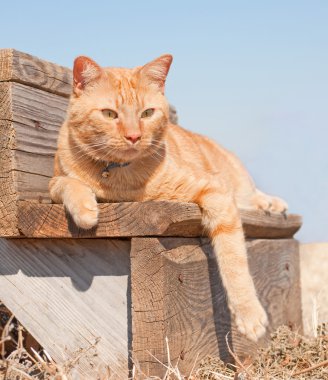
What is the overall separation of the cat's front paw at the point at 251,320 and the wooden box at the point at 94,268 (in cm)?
20

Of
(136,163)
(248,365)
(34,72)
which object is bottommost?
(248,365)

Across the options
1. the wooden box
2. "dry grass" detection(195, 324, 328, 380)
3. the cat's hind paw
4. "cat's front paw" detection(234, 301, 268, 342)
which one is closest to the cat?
"cat's front paw" detection(234, 301, 268, 342)

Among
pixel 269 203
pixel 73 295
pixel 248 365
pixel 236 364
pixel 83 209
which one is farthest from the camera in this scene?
pixel 269 203

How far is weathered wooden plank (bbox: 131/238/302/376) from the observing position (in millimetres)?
2727

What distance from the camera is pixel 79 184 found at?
296 cm

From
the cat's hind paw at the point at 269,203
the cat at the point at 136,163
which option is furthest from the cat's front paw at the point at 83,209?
the cat's hind paw at the point at 269,203

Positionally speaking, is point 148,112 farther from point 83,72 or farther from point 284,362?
point 284,362

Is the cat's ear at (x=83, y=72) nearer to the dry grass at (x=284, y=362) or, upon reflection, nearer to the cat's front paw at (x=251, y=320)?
the cat's front paw at (x=251, y=320)

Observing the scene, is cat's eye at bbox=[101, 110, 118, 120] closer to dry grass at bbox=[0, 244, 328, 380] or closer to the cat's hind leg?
the cat's hind leg

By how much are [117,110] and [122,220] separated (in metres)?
0.52

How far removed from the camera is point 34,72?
331cm

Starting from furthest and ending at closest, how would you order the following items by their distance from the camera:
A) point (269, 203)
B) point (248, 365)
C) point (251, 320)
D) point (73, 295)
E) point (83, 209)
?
point (269, 203) < point (248, 365) < point (73, 295) < point (251, 320) < point (83, 209)

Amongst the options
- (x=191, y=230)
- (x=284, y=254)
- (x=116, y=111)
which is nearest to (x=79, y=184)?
(x=116, y=111)

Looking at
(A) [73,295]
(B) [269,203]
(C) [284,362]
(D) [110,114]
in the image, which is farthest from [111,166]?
(B) [269,203]
